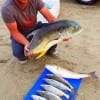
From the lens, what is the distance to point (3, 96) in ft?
7.09

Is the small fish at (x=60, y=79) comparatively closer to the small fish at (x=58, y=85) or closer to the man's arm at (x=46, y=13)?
the small fish at (x=58, y=85)

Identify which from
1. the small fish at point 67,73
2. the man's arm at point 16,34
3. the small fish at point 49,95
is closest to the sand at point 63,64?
the small fish at point 67,73

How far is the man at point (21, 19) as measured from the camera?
226 centimetres

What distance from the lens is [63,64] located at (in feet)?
8.21

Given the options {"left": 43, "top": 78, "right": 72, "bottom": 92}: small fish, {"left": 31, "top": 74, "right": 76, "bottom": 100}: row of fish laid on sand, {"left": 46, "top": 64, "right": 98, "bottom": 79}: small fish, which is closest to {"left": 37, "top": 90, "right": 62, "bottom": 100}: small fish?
{"left": 31, "top": 74, "right": 76, "bottom": 100}: row of fish laid on sand

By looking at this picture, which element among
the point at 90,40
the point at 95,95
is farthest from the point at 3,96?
the point at 90,40

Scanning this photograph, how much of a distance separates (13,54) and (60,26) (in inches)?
22.7

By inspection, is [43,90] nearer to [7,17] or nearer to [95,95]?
[95,95]

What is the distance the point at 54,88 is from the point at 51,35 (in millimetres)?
428

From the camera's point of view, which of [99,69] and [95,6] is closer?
[99,69]

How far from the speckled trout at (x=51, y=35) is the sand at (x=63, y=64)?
0.31 m

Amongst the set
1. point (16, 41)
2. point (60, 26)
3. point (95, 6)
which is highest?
point (60, 26)

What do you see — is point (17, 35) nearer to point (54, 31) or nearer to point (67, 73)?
point (54, 31)

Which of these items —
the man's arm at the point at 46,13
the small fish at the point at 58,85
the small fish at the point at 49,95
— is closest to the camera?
the small fish at the point at 49,95
